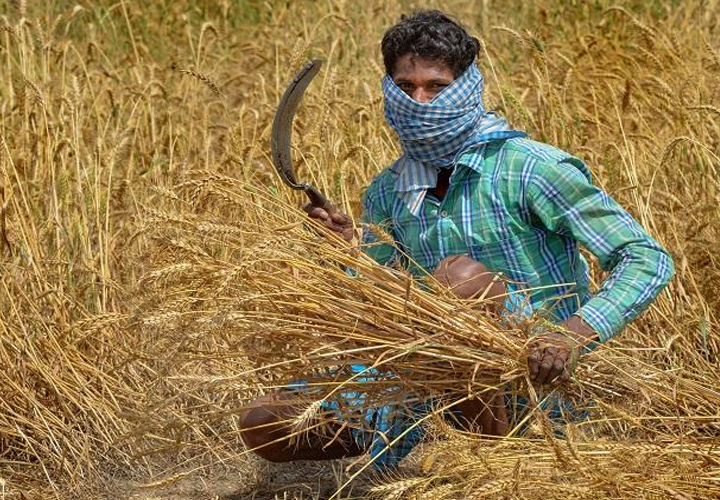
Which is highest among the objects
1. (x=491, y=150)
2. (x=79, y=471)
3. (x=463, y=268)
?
(x=491, y=150)

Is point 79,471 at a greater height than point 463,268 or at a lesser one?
lesser

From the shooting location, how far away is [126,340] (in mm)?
3484

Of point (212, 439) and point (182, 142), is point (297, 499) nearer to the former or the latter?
point (212, 439)

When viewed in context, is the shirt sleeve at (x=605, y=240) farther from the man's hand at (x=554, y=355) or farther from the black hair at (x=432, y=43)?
the black hair at (x=432, y=43)

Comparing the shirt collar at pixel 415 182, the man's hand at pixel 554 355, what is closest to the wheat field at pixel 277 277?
the man's hand at pixel 554 355

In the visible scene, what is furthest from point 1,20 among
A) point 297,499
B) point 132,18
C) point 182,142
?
point 297,499

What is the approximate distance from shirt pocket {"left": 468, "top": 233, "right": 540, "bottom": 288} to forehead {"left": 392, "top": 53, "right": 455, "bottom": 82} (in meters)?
0.36

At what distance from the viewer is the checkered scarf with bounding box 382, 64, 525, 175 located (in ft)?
8.74

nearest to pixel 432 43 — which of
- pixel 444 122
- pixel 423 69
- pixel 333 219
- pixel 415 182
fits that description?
pixel 423 69

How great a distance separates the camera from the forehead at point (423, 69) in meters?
2.71

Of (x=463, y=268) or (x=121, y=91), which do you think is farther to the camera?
(x=121, y=91)

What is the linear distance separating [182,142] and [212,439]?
132 cm

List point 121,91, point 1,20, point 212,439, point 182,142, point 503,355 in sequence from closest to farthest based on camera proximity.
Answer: point 503,355
point 212,439
point 182,142
point 121,91
point 1,20

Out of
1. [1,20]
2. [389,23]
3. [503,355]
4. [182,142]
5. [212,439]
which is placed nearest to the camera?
[503,355]
